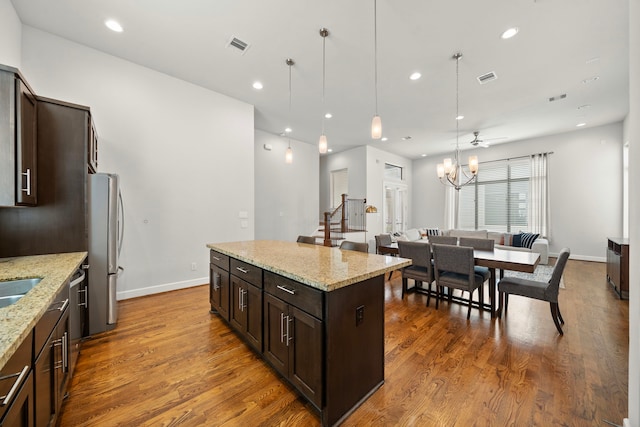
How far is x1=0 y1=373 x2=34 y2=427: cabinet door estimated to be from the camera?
865mm

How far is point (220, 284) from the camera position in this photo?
289 cm

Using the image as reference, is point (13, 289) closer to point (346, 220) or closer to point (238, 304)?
point (238, 304)

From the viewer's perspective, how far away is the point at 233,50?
3.37 meters

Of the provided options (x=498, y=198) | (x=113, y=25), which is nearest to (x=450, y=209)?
(x=498, y=198)

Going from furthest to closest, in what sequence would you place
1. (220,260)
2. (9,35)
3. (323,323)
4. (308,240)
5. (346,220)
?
1. (346,220)
2. (308,240)
3. (220,260)
4. (9,35)
5. (323,323)

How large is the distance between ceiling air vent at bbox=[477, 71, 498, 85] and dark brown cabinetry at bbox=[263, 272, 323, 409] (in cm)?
444

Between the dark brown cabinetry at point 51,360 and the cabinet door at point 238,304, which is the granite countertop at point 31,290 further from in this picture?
the cabinet door at point 238,304

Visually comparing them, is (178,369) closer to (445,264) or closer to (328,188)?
(445,264)

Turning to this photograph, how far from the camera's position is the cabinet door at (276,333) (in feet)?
5.93

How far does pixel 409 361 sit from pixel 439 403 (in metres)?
0.49

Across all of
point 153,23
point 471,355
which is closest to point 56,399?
point 471,355

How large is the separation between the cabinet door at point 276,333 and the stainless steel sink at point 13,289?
153 centimetres

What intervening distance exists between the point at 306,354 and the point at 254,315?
74 cm

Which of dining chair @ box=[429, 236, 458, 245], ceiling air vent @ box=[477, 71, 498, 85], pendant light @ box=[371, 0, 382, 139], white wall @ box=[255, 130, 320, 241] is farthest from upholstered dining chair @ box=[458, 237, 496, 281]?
white wall @ box=[255, 130, 320, 241]
